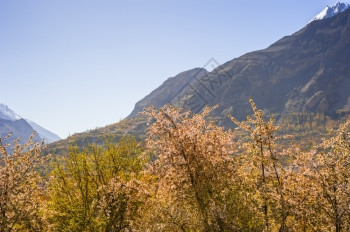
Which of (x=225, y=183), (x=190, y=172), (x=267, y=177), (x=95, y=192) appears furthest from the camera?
(x=95, y=192)

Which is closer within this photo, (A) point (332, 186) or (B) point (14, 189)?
(A) point (332, 186)

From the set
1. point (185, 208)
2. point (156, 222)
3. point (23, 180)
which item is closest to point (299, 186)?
point (185, 208)

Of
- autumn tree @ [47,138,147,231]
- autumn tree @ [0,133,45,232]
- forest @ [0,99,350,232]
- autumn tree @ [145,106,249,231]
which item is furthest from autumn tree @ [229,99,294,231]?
autumn tree @ [0,133,45,232]

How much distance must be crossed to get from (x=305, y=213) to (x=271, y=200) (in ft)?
5.74

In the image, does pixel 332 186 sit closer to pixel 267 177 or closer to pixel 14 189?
pixel 267 177

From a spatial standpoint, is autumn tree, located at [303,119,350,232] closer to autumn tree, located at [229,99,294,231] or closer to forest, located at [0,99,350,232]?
forest, located at [0,99,350,232]

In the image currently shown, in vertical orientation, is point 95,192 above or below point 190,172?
above

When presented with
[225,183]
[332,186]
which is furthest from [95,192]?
[332,186]

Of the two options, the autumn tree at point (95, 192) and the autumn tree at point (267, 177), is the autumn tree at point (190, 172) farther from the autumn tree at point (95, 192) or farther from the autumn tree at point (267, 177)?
the autumn tree at point (95, 192)

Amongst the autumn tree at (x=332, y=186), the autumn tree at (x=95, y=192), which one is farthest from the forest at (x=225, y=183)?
the autumn tree at (x=95, y=192)

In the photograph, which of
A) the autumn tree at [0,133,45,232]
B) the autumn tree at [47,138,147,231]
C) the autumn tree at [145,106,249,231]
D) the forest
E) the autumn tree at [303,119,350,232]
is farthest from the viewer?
the autumn tree at [47,138,147,231]

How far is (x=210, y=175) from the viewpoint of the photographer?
1528 cm

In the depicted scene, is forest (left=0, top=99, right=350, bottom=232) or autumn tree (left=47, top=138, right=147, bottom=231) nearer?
forest (left=0, top=99, right=350, bottom=232)

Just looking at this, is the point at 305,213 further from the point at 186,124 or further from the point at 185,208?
the point at 186,124
